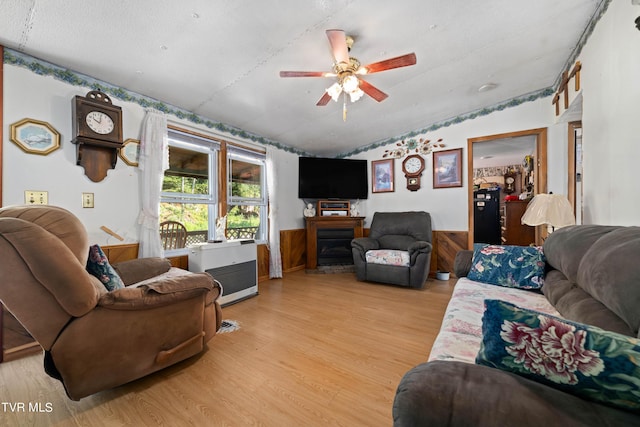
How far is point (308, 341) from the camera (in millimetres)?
2037

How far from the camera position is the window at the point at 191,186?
2.96 metres

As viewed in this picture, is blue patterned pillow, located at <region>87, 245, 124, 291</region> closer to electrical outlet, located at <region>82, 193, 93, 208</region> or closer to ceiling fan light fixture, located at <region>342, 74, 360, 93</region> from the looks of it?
electrical outlet, located at <region>82, 193, 93, 208</region>

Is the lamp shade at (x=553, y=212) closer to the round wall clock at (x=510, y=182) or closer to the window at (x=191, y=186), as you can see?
the window at (x=191, y=186)

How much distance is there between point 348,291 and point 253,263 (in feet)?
4.43

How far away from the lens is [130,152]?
2529mm

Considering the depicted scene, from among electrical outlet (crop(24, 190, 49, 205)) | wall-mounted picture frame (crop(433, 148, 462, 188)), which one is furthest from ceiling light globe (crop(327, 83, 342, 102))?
wall-mounted picture frame (crop(433, 148, 462, 188))

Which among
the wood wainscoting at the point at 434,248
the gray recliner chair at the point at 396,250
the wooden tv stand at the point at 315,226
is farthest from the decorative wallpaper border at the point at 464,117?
the wood wainscoting at the point at 434,248

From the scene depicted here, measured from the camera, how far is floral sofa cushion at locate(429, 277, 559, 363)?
3.55 ft

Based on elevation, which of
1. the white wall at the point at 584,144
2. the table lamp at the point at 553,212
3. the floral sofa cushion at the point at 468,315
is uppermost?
the white wall at the point at 584,144

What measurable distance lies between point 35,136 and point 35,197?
50 centimetres

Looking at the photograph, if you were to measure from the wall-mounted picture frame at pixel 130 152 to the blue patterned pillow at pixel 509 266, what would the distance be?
3.49 metres

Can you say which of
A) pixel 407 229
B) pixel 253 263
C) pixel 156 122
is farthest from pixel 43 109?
pixel 407 229

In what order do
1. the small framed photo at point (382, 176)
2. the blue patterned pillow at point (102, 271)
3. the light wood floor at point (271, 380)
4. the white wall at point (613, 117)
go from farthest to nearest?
the small framed photo at point (382, 176) < the blue patterned pillow at point (102, 271) < the white wall at point (613, 117) < the light wood floor at point (271, 380)

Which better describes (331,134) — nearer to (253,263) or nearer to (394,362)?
(253,263)
